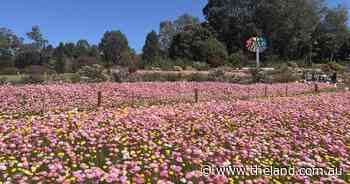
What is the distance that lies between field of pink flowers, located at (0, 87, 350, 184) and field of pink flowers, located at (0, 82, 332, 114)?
3604mm

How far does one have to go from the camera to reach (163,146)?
5.24 meters

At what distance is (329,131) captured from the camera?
7273 millimetres

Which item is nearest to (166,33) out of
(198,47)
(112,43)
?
(112,43)

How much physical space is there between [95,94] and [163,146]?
840 cm

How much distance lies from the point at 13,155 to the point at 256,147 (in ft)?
12.0

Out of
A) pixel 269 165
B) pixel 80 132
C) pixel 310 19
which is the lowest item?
pixel 269 165

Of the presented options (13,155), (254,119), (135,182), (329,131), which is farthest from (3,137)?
(329,131)

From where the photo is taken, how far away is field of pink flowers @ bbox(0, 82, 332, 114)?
10.8 meters

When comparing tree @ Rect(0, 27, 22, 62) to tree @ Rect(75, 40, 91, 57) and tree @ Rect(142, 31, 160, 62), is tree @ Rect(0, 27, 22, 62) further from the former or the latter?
tree @ Rect(142, 31, 160, 62)

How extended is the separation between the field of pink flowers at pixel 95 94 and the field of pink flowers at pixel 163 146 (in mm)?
3604

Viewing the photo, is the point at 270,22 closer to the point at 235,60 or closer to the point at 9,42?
the point at 235,60

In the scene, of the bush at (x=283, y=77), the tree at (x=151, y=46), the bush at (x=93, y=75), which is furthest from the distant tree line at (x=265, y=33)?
the bush at (x=93, y=75)

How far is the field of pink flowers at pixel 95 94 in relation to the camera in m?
10.8

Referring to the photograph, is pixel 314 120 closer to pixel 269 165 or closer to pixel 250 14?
pixel 269 165
